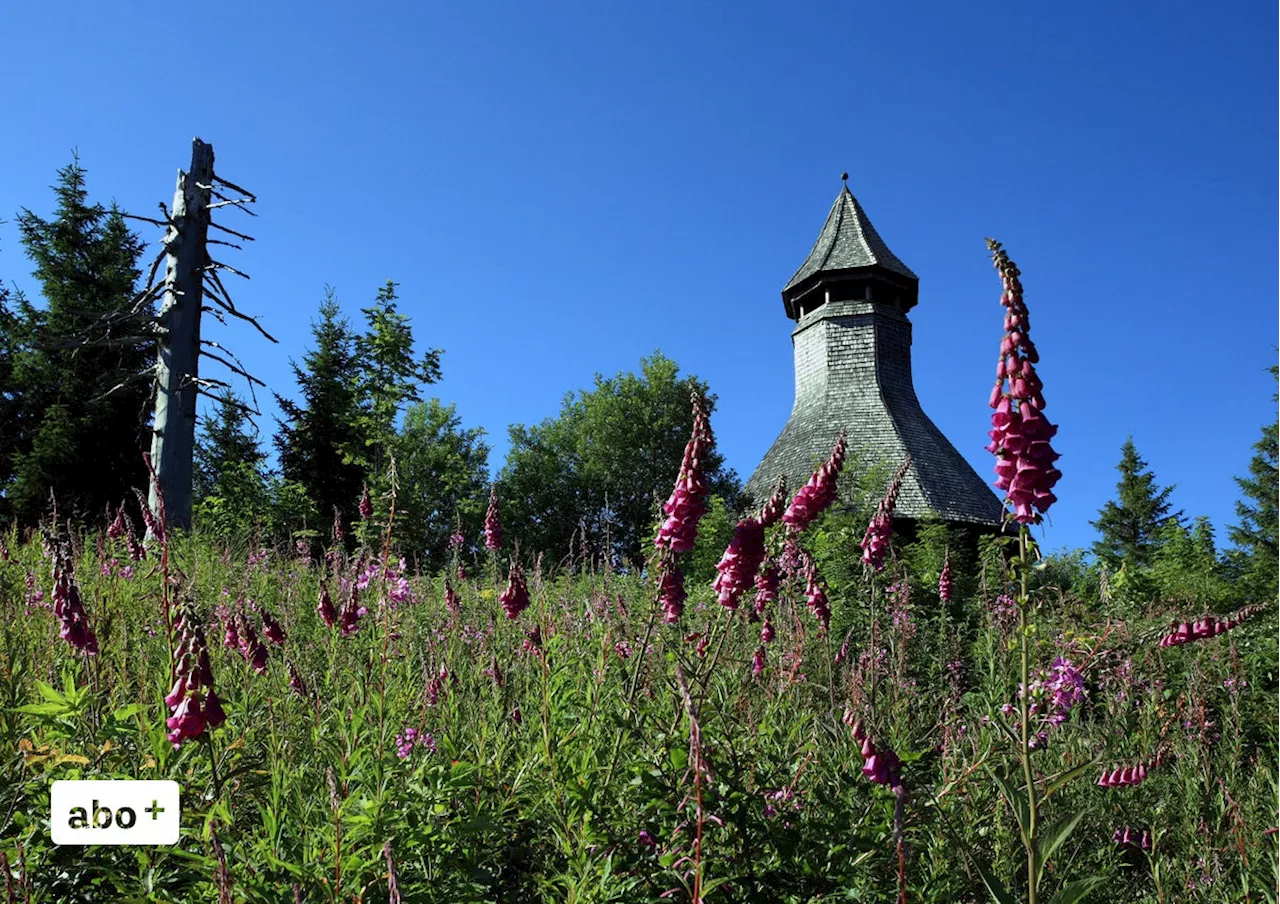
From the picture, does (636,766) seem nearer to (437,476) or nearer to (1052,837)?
(1052,837)

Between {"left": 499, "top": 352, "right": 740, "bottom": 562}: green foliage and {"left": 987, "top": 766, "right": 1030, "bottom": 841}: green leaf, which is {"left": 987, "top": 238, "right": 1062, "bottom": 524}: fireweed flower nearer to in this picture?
{"left": 987, "top": 766, "right": 1030, "bottom": 841}: green leaf

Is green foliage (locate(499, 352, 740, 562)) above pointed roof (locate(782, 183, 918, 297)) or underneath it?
underneath

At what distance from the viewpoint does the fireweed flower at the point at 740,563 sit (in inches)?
103

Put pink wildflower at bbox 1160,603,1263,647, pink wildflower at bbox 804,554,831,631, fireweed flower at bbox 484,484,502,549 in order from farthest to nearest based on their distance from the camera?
fireweed flower at bbox 484,484,502,549 → pink wildflower at bbox 804,554,831,631 → pink wildflower at bbox 1160,603,1263,647

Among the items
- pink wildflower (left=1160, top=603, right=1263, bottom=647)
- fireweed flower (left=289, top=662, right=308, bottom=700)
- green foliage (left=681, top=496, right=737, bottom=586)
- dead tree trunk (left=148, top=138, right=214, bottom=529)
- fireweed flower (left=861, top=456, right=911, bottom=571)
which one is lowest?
fireweed flower (left=289, top=662, right=308, bottom=700)

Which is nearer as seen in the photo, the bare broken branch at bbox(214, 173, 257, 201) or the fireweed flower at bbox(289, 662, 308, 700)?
the fireweed flower at bbox(289, 662, 308, 700)

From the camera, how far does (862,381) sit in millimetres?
32844

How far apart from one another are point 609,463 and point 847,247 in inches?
569

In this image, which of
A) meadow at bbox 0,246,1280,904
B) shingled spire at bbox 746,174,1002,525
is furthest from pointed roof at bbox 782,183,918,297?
meadow at bbox 0,246,1280,904

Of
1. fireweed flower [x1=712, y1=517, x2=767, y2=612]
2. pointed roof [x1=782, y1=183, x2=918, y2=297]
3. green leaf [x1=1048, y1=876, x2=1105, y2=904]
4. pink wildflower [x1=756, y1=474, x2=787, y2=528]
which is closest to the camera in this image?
green leaf [x1=1048, y1=876, x2=1105, y2=904]

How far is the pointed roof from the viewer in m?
34.3

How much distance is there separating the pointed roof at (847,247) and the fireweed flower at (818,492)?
3271cm

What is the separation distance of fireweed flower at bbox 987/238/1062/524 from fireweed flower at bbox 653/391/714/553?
0.84m

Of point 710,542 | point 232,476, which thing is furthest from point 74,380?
point 710,542
